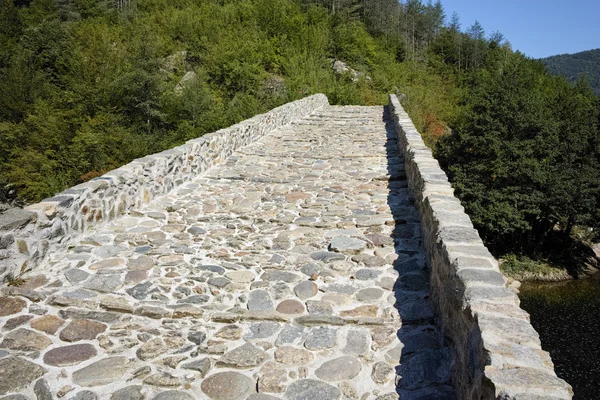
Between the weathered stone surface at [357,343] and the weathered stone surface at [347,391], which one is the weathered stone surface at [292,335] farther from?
the weathered stone surface at [347,391]

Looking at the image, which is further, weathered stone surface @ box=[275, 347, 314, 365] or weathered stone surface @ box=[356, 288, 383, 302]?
weathered stone surface @ box=[356, 288, 383, 302]

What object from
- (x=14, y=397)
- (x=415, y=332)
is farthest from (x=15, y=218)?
(x=415, y=332)

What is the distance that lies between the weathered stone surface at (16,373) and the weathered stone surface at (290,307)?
1.58 m

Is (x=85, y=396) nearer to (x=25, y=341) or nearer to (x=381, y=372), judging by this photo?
(x=25, y=341)

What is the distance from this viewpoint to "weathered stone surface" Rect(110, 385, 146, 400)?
7.57 feet

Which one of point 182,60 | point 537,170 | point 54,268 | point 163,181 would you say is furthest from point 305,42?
point 54,268

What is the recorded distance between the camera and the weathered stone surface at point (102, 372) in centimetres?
241

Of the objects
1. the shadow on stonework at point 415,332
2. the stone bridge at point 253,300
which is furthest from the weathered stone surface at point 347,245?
the shadow on stonework at point 415,332

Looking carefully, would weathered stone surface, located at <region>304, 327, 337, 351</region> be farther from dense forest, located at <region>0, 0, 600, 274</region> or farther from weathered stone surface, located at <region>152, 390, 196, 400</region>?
dense forest, located at <region>0, 0, 600, 274</region>

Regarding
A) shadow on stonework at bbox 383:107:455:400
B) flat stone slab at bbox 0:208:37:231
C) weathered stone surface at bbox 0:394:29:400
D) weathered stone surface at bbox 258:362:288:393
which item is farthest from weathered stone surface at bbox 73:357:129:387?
shadow on stonework at bbox 383:107:455:400

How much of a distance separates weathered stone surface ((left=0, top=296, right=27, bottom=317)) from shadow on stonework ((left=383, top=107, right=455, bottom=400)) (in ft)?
8.70

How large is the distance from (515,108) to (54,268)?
24.3m

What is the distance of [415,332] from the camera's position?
9.57 ft

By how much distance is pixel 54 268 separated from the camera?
3605mm
